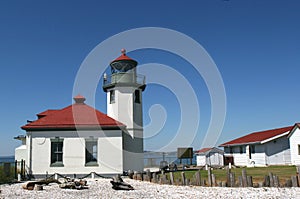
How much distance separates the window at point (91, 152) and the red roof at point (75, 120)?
3.45ft

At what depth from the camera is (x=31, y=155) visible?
1995 centimetres

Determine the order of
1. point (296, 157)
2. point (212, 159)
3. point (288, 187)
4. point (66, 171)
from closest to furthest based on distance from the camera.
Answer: point (288, 187), point (66, 171), point (296, 157), point (212, 159)

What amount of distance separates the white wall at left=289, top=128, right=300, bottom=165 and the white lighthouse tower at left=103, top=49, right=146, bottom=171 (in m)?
13.3

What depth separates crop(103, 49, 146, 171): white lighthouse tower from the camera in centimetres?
2209

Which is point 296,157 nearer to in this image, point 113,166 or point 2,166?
point 113,166

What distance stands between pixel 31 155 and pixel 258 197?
14450 millimetres

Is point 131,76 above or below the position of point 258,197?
above

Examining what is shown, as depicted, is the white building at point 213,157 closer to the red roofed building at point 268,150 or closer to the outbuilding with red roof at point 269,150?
the red roofed building at point 268,150

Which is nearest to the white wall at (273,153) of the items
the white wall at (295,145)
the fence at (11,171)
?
the white wall at (295,145)

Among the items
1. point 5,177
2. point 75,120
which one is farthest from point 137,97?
point 5,177

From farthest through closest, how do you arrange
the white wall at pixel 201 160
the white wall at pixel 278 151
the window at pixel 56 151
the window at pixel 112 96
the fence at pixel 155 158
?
the white wall at pixel 201 160 → the fence at pixel 155 158 → the white wall at pixel 278 151 → the window at pixel 112 96 → the window at pixel 56 151

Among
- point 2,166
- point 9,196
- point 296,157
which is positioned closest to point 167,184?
point 9,196

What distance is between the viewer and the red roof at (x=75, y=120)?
20.2m

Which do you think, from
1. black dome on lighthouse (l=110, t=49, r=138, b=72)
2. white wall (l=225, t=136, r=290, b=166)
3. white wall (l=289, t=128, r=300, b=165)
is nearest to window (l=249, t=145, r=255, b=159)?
white wall (l=225, t=136, r=290, b=166)
